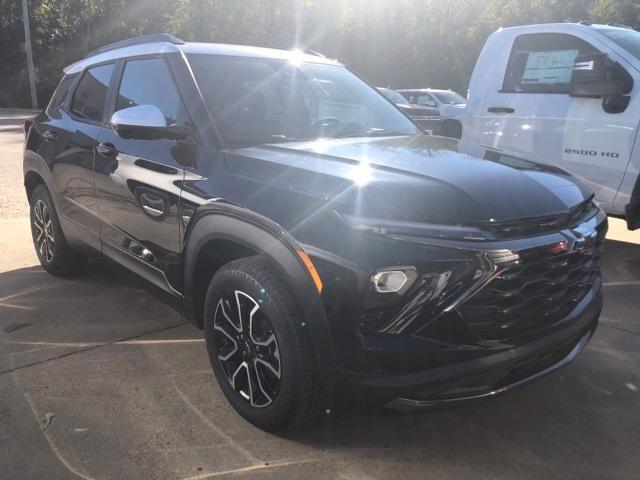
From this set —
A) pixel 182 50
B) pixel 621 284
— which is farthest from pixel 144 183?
pixel 621 284

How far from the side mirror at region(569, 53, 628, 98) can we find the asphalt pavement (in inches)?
84.5

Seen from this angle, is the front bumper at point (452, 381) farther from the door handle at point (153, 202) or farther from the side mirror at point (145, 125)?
the side mirror at point (145, 125)

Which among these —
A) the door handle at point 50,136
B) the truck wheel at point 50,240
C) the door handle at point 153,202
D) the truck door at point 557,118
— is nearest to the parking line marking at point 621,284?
the truck door at point 557,118

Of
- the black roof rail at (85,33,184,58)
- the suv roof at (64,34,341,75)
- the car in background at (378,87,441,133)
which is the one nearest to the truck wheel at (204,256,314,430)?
the suv roof at (64,34,341,75)

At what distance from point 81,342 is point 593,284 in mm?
2956

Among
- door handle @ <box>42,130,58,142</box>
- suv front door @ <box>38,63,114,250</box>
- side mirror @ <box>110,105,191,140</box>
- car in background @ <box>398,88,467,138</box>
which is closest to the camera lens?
side mirror @ <box>110,105,191,140</box>

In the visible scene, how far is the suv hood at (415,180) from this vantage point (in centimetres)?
225

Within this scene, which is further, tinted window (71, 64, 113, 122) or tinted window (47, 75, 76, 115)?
tinted window (47, 75, 76, 115)

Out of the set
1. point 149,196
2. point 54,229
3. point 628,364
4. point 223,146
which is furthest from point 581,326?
point 54,229

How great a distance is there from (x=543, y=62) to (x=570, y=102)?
0.63 metres

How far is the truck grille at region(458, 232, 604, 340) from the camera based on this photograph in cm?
214

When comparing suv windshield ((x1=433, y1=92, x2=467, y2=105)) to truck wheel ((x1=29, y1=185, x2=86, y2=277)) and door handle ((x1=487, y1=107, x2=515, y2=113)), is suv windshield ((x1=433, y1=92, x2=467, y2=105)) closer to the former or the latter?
door handle ((x1=487, y1=107, x2=515, y2=113))

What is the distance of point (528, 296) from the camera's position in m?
2.25

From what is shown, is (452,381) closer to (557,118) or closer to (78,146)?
(78,146)
